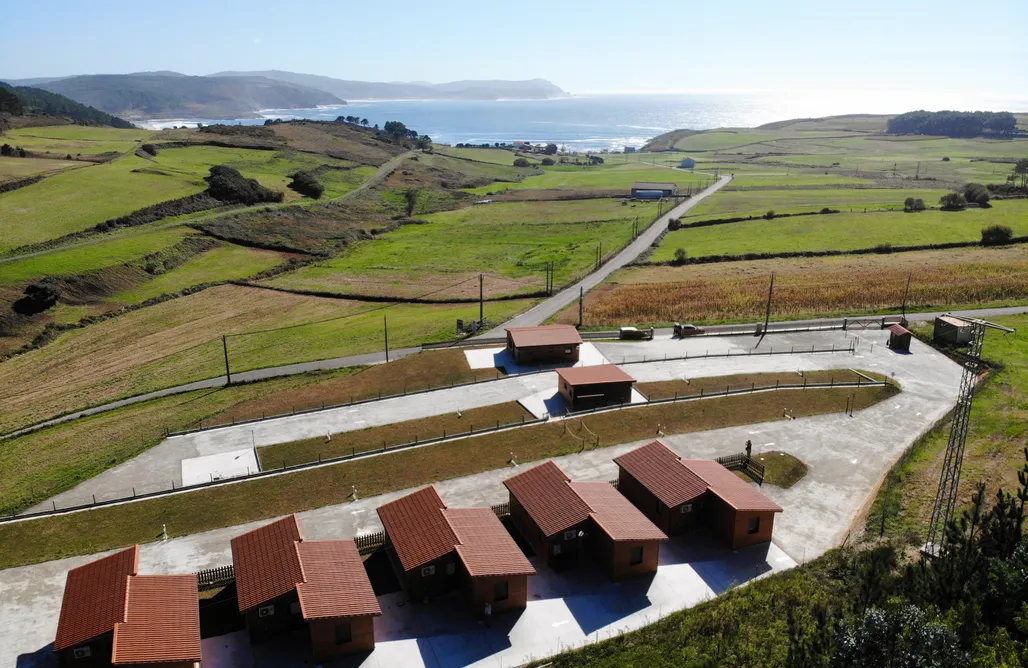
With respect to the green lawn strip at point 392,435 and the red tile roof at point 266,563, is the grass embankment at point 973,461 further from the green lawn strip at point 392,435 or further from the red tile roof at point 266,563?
the red tile roof at point 266,563

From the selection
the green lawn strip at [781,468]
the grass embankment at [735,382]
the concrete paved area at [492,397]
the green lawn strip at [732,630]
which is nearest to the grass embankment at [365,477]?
the grass embankment at [735,382]

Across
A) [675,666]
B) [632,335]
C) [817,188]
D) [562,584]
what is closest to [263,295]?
[632,335]

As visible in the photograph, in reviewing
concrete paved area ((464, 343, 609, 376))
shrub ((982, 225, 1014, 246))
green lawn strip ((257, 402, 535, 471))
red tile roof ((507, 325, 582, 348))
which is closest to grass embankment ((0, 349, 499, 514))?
concrete paved area ((464, 343, 609, 376))

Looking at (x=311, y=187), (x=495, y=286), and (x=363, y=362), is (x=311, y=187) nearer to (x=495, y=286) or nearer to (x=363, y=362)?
(x=495, y=286)

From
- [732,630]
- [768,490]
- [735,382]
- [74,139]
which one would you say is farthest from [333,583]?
[74,139]

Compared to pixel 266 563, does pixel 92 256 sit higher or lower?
higher

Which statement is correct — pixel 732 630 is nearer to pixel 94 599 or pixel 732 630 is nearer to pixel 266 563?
pixel 266 563
